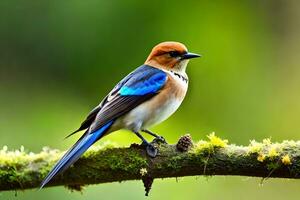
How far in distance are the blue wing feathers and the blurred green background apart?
4.95 ft

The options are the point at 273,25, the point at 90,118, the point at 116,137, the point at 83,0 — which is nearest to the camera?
the point at 90,118

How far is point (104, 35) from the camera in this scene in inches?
371

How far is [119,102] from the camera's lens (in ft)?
18.7

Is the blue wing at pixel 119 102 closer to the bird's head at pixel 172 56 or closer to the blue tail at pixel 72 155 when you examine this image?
the blue tail at pixel 72 155

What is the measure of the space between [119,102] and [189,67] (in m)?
3.53

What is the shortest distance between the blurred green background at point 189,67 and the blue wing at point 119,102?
156 cm

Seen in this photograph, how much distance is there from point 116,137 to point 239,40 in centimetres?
338

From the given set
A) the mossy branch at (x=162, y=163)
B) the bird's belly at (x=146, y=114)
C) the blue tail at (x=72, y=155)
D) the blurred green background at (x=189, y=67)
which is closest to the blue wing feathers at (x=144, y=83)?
the bird's belly at (x=146, y=114)

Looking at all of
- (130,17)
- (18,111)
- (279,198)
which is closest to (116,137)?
(18,111)

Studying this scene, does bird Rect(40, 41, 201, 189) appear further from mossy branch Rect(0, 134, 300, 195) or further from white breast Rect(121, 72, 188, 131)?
mossy branch Rect(0, 134, 300, 195)

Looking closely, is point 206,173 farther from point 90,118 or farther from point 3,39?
point 3,39

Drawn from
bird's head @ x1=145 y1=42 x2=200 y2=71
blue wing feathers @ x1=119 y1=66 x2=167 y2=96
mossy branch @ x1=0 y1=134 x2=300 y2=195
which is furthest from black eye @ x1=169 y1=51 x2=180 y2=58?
mossy branch @ x1=0 y1=134 x2=300 y2=195

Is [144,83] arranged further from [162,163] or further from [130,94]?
[162,163]

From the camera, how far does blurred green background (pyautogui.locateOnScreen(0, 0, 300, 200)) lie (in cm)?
822
